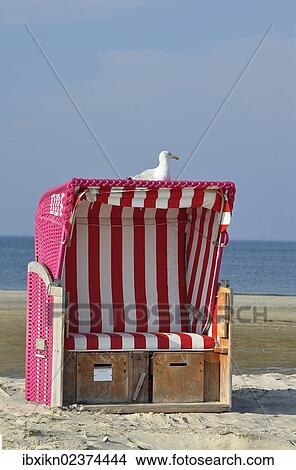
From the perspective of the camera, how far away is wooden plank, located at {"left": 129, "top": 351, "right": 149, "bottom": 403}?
28.0ft

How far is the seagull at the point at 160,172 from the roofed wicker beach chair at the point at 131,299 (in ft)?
1.06

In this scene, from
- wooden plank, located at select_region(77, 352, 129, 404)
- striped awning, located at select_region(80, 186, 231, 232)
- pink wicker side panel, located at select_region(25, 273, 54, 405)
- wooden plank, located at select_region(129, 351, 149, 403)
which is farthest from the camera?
wooden plank, located at select_region(129, 351, 149, 403)

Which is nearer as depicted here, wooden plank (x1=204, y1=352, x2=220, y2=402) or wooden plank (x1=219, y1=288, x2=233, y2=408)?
wooden plank (x1=219, y1=288, x2=233, y2=408)

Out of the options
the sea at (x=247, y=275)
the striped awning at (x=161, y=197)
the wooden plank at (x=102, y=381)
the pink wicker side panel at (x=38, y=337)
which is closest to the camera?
the striped awning at (x=161, y=197)

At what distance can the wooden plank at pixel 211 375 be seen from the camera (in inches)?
342

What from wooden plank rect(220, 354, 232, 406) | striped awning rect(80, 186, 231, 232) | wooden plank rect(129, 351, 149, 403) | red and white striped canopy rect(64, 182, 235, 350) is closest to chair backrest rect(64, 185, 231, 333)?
red and white striped canopy rect(64, 182, 235, 350)

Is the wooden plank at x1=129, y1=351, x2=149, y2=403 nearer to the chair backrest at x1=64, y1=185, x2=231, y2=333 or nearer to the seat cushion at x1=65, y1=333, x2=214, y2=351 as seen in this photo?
the seat cushion at x1=65, y1=333, x2=214, y2=351

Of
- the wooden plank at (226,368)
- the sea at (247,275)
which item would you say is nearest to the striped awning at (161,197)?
the wooden plank at (226,368)

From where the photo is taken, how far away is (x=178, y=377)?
8.62 meters

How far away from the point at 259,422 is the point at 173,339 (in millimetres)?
1061

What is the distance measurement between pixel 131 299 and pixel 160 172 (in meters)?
1.44

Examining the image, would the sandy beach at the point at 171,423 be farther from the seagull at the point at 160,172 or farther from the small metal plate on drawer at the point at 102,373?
the seagull at the point at 160,172

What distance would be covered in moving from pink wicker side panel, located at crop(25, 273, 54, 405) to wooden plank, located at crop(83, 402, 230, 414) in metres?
0.43

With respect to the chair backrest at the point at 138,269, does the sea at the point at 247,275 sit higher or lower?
higher
